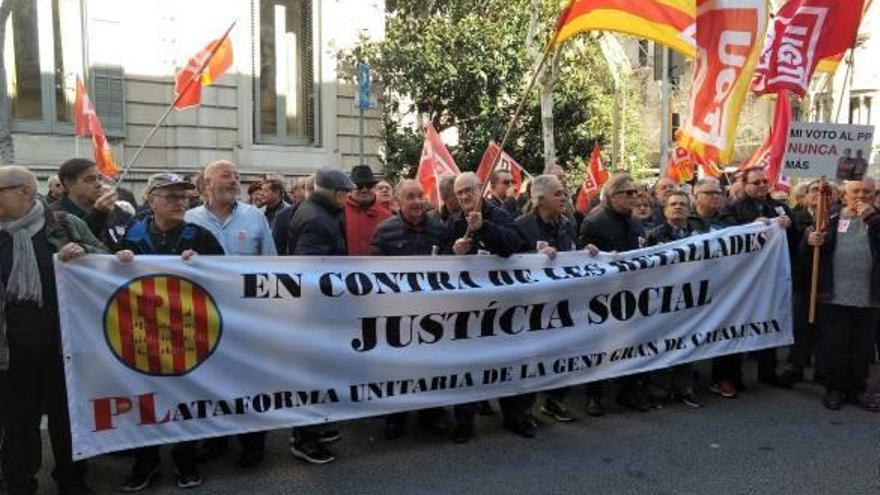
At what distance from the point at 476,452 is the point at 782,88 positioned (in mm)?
4365

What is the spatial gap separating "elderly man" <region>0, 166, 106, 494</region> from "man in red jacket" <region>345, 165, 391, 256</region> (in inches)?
79.2

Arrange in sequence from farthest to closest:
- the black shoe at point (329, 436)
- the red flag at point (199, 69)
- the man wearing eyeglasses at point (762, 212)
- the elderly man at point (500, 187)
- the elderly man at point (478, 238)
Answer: the red flag at point (199, 69) → the elderly man at point (500, 187) → the man wearing eyeglasses at point (762, 212) → the elderly man at point (478, 238) → the black shoe at point (329, 436)

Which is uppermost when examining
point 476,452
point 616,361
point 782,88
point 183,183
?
point 782,88

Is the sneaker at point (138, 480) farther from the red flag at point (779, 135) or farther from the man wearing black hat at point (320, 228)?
the red flag at point (779, 135)

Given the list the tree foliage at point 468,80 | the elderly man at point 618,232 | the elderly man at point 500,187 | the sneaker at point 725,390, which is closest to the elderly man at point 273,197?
the elderly man at point 500,187

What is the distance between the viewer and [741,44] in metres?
6.01

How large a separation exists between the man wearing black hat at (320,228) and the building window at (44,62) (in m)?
9.57

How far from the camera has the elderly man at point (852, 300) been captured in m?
5.97

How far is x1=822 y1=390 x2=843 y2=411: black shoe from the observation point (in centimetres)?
592

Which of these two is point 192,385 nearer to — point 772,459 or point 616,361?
point 616,361

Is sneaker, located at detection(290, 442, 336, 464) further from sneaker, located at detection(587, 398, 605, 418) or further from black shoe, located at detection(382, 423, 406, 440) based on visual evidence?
sneaker, located at detection(587, 398, 605, 418)

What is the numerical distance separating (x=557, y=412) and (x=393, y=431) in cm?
127

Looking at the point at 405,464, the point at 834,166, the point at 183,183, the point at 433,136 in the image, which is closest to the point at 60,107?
the point at 433,136

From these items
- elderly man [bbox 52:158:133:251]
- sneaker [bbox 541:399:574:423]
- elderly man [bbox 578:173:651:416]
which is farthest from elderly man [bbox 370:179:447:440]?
elderly man [bbox 52:158:133:251]
